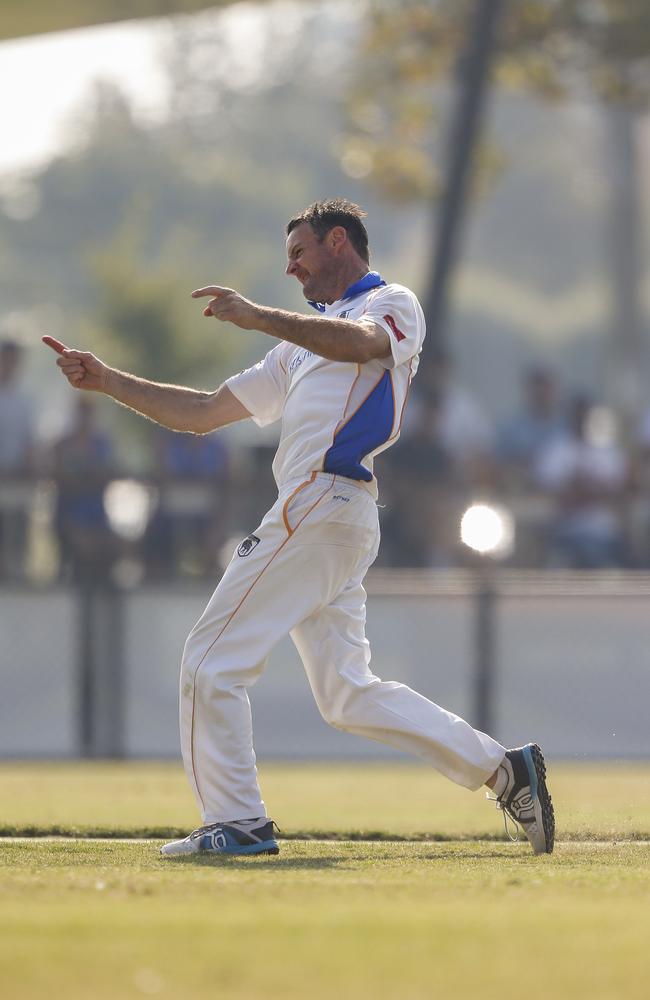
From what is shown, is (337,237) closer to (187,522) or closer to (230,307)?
(230,307)

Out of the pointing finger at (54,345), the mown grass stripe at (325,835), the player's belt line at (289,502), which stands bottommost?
the mown grass stripe at (325,835)

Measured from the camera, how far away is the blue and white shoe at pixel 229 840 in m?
6.69

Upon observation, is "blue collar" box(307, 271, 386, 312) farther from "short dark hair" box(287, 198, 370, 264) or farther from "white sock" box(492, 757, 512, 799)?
"white sock" box(492, 757, 512, 799)

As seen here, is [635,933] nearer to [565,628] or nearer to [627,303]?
[565,628]

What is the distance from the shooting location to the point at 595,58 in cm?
2181

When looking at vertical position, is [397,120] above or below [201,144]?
below

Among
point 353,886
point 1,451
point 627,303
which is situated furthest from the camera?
point 627,303

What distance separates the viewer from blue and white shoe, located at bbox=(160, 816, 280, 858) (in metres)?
6.69

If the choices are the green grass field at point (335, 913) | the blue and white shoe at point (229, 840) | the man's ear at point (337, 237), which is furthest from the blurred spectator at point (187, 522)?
the blue and white shoe at point (229, 840)

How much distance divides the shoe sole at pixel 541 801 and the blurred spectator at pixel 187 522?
308 inches

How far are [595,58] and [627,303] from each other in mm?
41931

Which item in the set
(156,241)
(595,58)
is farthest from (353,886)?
(156,241)

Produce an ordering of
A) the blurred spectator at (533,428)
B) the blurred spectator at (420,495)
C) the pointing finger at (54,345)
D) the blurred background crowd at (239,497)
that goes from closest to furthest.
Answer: the pointing finger at (54,345) → the blurred background crowd at (239,497) → the blurred spectator at (420,495) → the blurred spectator at (533,428)

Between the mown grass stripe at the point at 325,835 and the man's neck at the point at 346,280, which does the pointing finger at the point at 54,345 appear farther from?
the mown grass stripe at the point at 325,835
